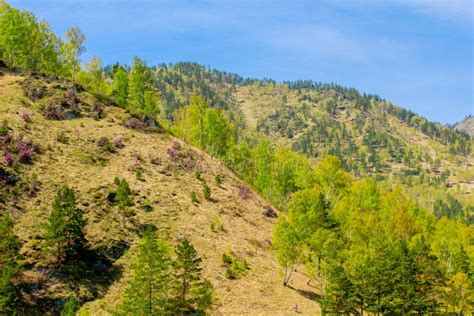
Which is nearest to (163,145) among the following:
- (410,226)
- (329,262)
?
(329,262)

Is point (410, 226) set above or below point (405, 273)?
above

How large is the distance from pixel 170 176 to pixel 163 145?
10.3m

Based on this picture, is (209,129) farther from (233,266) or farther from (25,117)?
(233,266)

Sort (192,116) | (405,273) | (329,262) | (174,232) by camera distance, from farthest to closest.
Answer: (192,116)
(174,232)
(329,262)
(405,273)

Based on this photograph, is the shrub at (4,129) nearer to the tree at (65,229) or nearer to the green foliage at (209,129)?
the tree at (65,229)

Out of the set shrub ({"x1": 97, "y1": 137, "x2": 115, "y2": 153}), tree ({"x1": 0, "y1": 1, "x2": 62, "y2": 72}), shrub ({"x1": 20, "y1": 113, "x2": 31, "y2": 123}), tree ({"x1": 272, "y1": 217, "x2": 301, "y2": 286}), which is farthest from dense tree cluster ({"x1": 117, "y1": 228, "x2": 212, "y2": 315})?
tree ({"x1": 0, "y1": 1, "x2": 62, "y2": 72})

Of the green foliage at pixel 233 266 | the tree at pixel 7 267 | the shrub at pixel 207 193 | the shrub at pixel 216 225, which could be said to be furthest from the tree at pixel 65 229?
the shrub at pixel 207 193

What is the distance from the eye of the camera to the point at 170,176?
7106 cm

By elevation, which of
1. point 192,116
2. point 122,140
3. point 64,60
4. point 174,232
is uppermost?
point 64,60

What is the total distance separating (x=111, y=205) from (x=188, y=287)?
19.2 metres

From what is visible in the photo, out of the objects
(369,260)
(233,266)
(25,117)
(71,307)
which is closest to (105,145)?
(25,117)

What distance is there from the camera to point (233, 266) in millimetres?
54750

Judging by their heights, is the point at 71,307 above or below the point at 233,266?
below

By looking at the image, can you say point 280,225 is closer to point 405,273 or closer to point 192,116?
point 405,273
